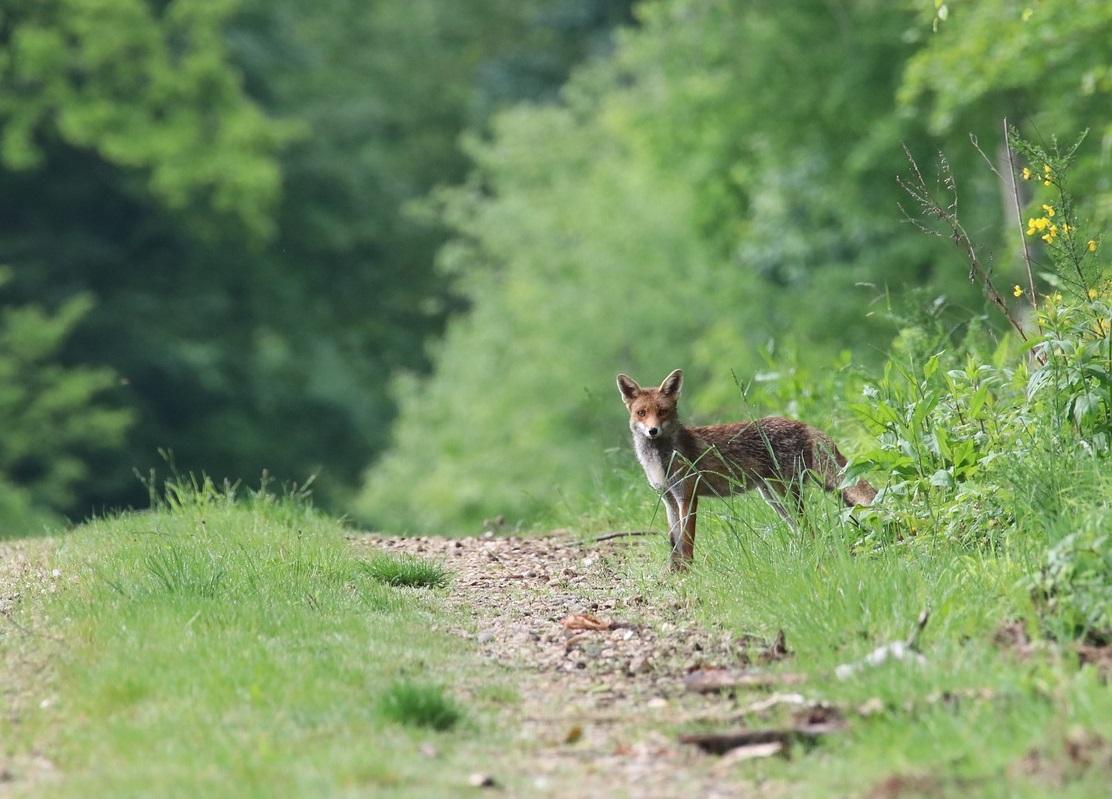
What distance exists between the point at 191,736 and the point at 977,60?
633 inches

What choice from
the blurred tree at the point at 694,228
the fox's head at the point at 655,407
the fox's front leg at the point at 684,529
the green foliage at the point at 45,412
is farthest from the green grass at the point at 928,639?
the green foliage at the point at 45,412

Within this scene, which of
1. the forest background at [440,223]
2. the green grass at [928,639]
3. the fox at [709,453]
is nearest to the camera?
the green grass at [928,639]

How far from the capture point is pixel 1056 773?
14.9ft

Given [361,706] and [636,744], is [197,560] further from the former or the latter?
[636,744]

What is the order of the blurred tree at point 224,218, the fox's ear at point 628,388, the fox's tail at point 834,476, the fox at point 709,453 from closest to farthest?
the fox's tail at point 834,476 < the fox at point 709,453 < the fox's ear at point 628,388 < the blurred tree at point 224,218

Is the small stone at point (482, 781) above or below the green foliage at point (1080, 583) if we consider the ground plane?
below

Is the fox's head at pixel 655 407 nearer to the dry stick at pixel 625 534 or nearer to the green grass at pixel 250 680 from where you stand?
the dry stick at pixel 625 534

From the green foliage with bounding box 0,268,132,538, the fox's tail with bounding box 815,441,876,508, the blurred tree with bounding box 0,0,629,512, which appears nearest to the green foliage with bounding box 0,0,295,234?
the blurred tree with bounding box 0,0,629,512

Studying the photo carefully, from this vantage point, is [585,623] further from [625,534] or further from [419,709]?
[625,534]

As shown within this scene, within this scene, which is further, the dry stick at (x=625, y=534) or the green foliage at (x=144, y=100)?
the green foliage at (x=144, y=100)

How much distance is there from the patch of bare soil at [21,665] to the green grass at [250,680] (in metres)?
0.06

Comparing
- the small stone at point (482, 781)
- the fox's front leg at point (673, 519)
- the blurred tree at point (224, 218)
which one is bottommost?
the small stone at point (482, 781)

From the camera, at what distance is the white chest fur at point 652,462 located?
9.38 metres

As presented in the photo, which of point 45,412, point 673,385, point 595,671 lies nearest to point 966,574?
point 595,671
